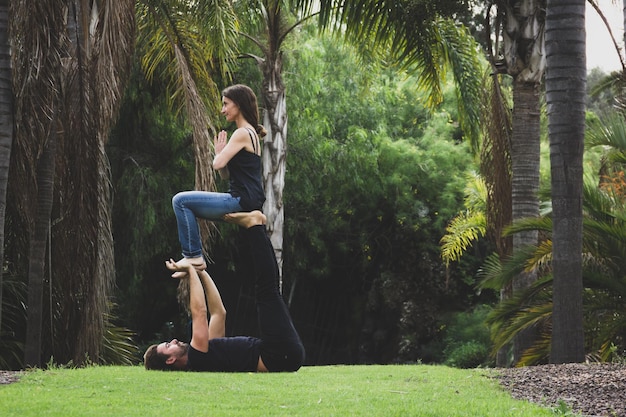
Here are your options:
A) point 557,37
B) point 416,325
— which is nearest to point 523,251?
point 557,37

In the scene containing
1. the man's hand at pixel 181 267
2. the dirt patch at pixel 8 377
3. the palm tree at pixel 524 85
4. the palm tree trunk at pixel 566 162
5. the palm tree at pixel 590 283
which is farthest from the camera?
the palm tree at pixel 524 85

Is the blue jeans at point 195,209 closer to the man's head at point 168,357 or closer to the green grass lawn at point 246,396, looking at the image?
the man's head at point 168,357

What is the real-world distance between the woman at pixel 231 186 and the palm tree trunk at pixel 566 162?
3.85 m

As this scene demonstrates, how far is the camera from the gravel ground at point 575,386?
262 inches

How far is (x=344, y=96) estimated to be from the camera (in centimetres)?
2516

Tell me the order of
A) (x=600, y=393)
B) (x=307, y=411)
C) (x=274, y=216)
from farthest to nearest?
(x=274, y=216)
(x=600, y=393)
(x=307, y=411)

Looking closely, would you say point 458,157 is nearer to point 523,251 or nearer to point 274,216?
point 274,216

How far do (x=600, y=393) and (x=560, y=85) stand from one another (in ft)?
13.9

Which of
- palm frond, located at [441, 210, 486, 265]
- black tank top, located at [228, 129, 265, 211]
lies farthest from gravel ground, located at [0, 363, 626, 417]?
palm frond, located at [441, 210, 486, 265]

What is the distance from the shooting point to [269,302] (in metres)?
7.88

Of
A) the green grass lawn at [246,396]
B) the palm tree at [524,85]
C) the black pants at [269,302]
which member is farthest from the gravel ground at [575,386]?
the palm tree at [524,85]

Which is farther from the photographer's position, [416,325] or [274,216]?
[416,325]

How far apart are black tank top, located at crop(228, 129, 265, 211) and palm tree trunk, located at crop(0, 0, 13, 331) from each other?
2.51 metres

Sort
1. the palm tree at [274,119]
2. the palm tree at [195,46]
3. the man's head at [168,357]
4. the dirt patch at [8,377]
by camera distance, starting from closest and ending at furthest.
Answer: the dirt patch at [8,377] → the man's head at [168,357] → the palm tree at [195,46] → the palm tree at [274,119]
